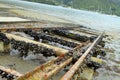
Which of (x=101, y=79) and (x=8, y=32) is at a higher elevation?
(x=8, y=32)

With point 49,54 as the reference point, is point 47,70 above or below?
above

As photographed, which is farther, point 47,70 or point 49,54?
point 49,54

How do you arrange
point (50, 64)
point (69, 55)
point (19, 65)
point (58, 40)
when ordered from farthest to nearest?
1. point (58, 40)
2. point (19, 65)
3. point (69, 55)
4. point (50, 64)

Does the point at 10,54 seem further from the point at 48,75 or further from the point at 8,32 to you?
the point at 48,75

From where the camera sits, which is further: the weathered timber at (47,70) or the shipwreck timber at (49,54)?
the shipwreck timber at (49,54)

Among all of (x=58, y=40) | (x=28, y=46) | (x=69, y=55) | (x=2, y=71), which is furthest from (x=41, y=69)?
(x=58, y=40)

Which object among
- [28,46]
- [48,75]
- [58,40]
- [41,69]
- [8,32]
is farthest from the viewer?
[58,40]

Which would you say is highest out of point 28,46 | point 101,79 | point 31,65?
point 28,46

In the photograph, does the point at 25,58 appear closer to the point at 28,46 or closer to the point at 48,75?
the point at 28,46

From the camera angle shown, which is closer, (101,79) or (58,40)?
(101,79)

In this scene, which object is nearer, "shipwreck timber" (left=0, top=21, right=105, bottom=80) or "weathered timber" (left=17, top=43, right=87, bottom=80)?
"weathered timber" (left=17, top=43, right=87, bottom=80)
